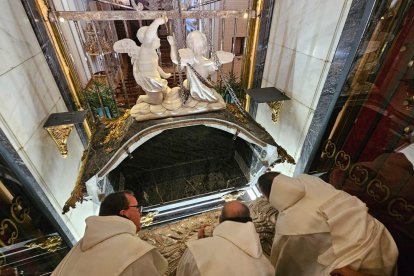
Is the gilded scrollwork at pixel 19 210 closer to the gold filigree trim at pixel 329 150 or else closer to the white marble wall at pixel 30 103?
the white marble wall at pixel 30 103

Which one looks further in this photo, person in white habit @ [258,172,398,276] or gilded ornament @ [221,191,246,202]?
gilded ornament @ [221,191,246,202]

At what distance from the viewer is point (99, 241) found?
0.84m

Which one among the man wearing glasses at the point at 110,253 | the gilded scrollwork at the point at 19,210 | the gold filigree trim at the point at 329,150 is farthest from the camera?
the gold filigree trim at the point at 329,150

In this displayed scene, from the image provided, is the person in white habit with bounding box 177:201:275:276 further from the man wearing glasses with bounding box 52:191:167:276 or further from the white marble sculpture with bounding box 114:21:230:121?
the white marble sculpture with bounding box 114:21:230:121

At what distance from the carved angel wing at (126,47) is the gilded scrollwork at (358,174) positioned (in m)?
1.70

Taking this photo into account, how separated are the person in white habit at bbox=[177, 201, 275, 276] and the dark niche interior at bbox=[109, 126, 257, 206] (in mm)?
893

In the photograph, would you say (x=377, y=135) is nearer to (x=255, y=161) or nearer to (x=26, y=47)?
(x=255, y=161)

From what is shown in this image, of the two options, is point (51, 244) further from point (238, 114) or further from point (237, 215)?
point (238, 114)

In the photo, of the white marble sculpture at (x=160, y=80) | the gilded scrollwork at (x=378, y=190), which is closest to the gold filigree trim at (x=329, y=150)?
the gilded scrollwork at (x=378, y=190)

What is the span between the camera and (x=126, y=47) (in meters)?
1.45

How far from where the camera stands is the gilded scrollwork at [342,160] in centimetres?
145

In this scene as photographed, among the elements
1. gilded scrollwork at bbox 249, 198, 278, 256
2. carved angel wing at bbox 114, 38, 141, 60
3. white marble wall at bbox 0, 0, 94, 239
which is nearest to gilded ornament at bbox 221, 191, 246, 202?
gilded scrollwork at bbox 249, 198, 278, 256

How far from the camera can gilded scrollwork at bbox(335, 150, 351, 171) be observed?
1.45 metres

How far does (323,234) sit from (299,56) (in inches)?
53.8
